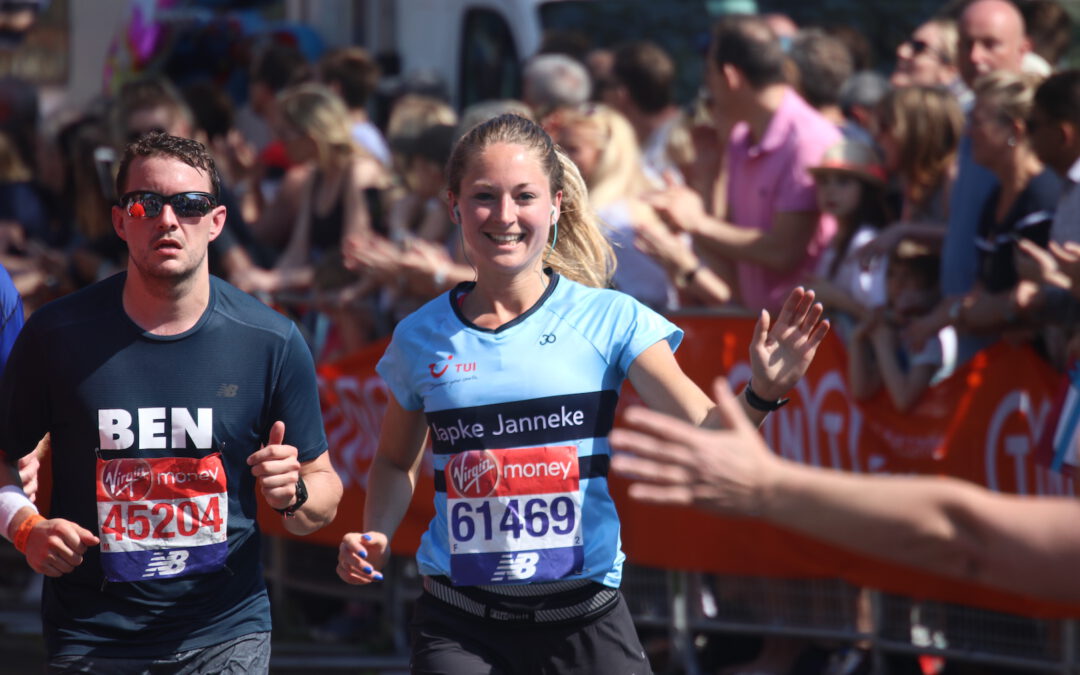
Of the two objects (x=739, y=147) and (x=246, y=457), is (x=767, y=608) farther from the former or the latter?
(x=246, y=457)

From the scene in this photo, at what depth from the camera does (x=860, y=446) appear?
6766 mm

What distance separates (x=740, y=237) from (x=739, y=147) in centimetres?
61

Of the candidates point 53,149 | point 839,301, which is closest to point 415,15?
point 53,149

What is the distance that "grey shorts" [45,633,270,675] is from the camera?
4.30 m

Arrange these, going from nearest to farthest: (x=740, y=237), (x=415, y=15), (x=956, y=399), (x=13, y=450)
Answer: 1. (x=13, y=450)
2. (x=956, y=399)
3. (x=740, y=237)
4. (x=415, y=15)

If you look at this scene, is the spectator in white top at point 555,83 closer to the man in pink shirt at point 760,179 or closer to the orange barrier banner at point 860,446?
the man in pink shirt at point 760,179

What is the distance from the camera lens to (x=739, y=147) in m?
7.62

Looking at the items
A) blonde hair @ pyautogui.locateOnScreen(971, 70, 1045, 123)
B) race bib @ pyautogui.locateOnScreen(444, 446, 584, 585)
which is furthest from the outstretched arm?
blonde hair @ pyautogui.locateOnScreen(971, 70, 1045, 123)

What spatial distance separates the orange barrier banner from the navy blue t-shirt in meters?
3.00

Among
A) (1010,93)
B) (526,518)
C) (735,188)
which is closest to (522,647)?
(526,518)

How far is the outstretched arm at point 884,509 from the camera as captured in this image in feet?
9.12

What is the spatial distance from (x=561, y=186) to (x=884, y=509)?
2012 millimetres

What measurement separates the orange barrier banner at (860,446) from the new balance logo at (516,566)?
2422 mm

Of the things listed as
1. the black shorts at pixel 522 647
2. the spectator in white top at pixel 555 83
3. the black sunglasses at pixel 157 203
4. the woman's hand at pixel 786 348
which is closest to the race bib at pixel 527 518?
the black shorts at pixel 522 647
